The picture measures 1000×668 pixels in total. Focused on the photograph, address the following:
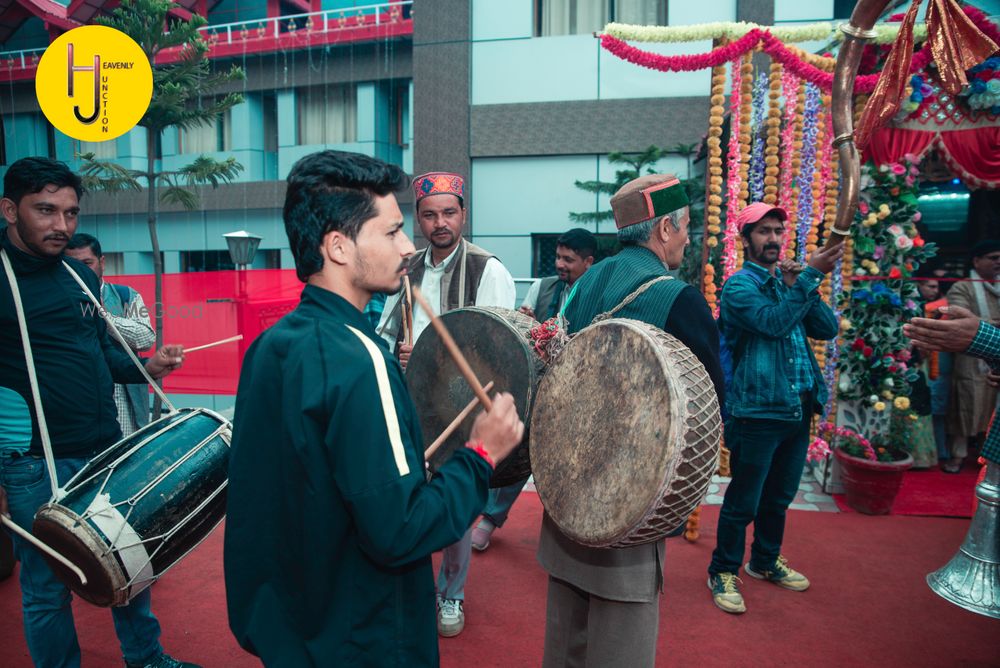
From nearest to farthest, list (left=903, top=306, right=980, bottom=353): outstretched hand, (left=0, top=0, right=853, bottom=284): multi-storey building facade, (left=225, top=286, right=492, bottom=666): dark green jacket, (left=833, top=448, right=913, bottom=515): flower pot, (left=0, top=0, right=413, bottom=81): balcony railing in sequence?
(left=225, top=286, right=492, bottom=666): dark green jacket → (left=903, top=306, right=980, bottom=353): outstretched hand → (left=833, top=448, right=913, bottom=515): flower pot → (left=0, top=0, right=853, bottom=284): multi-storey building facade → (left=0, top=0, right=413, bottom=81): balcony railing

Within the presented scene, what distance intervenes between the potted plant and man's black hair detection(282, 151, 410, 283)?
4484 mm

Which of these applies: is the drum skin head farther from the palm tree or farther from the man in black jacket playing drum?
the palm tree

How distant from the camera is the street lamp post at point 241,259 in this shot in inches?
270

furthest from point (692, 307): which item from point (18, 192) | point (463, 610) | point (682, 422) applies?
point (18, 192)

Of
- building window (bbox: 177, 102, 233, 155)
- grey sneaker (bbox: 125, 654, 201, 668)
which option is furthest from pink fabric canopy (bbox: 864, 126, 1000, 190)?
building window (bbox: 177, 102, 233, 155)

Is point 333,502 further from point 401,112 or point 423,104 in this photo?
point 401,112

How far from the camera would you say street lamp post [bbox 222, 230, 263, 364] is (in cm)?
686

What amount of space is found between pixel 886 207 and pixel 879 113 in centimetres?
159

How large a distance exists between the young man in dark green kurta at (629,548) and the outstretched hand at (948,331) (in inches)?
Result: 31.8

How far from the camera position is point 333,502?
1.25 meters

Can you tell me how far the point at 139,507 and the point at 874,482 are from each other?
4.63m

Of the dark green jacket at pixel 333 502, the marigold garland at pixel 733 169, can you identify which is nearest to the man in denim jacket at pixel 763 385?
the marigold garland at pixel 733 169

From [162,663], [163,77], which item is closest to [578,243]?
[162,663]

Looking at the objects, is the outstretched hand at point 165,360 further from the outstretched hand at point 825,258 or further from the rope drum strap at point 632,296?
the outstretched hand at point 825,258
